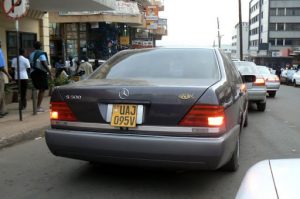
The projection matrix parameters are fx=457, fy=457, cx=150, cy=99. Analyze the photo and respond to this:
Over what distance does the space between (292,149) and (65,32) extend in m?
24.6

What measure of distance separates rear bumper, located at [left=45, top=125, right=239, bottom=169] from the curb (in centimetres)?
303

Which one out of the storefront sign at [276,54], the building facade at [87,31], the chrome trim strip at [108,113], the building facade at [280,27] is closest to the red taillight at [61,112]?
the chrome trim strip at [108,113]

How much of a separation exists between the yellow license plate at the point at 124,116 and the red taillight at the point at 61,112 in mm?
508

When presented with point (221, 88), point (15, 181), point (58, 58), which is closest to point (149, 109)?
point (221, 88)

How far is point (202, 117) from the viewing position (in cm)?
458

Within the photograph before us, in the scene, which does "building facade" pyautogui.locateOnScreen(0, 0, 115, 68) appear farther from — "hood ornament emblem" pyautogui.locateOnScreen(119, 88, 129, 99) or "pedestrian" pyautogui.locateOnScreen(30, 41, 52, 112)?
"hood ornament emblem" pyautogui.locateOnScreen(119, 88, 129, 99)

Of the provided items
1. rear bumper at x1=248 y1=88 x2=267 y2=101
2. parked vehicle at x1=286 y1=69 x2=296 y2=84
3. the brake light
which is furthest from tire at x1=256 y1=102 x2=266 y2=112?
parked vehicle at x1=286 y1=69 x2=296 y2=84

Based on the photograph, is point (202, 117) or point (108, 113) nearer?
point (202, 117)

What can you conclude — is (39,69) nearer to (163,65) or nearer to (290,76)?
(163,65)

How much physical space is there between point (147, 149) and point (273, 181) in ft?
7.26

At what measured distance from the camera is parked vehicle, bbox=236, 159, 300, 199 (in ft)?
7.54

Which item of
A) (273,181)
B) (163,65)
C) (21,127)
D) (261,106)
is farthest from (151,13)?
(273,181)

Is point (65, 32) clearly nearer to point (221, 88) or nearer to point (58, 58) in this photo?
point (58, 58)

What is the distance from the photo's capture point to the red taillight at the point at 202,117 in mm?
4570
